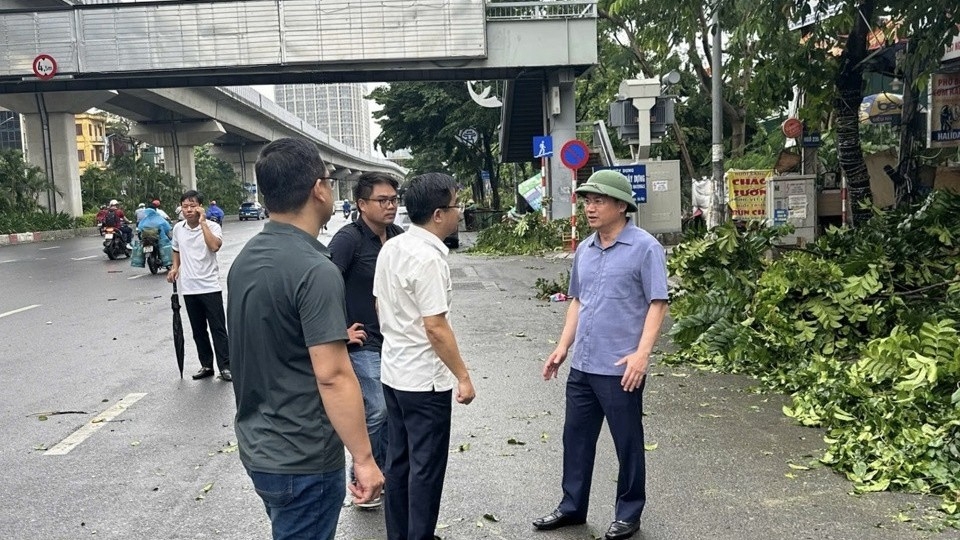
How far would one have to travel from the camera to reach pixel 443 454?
12.4 ft

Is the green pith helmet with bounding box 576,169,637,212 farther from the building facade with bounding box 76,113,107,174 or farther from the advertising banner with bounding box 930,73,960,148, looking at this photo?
the building facade with bounding box 76,113,107,174

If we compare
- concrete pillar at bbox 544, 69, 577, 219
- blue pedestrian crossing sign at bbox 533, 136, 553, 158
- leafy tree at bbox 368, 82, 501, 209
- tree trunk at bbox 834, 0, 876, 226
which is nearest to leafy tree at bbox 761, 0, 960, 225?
tree trunk at bbox 834, 0, 876, 226

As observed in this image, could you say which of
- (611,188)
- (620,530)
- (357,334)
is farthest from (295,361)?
(620,530)

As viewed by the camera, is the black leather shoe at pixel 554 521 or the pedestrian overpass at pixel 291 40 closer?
the black leather shoe at pixel 554 521

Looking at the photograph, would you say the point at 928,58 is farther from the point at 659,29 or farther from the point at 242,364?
the point at 242,364

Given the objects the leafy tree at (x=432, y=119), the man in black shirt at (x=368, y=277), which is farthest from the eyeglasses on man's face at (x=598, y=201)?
the leafy tree at (x=432, y=119)

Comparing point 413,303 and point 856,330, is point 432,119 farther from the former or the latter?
point 413,303

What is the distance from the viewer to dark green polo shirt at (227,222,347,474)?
2514 mm

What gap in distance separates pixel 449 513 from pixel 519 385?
2.98m

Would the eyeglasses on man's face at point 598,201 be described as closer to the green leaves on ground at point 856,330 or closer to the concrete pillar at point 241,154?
the green leaves on ground at point 856,330

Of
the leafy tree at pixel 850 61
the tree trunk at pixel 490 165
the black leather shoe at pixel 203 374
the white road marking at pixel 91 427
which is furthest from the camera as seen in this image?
the tree trunk at pixel 490 165

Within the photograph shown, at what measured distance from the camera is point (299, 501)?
2641mm

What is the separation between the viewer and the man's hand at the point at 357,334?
4357mm

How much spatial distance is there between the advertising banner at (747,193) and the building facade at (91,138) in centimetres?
9309
